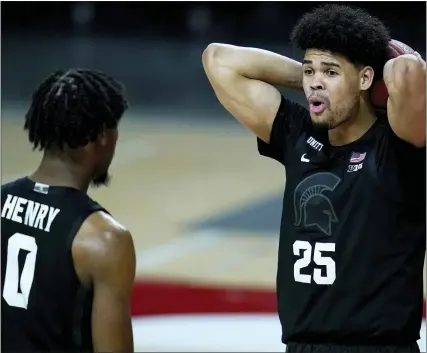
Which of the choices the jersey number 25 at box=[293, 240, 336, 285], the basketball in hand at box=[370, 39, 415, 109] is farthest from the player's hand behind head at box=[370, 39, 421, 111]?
the jersey number 25 at box=[293, 240, 336, 285]

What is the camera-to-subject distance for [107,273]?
2838 millimetres

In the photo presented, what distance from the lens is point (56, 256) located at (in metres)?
2.85

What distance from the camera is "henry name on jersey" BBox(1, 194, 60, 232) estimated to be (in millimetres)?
2914

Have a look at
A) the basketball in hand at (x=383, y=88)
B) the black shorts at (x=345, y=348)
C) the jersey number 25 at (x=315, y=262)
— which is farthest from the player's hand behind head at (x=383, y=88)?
the black shorts at (x=345, y=348)

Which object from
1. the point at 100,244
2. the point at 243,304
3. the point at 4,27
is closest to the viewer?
the point at 100,244

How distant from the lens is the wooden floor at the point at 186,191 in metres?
7.14

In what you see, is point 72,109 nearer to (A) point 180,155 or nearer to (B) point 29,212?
(B) point 29,212

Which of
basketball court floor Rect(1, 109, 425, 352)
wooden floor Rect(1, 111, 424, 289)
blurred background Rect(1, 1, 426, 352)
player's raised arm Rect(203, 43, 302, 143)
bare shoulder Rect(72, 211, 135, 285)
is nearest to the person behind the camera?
bare shoulder Rect(72, 211, 135, 285)

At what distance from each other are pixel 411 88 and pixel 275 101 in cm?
63

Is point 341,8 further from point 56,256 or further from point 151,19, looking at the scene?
point 151,19

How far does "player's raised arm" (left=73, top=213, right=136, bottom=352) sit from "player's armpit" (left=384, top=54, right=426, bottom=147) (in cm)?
94

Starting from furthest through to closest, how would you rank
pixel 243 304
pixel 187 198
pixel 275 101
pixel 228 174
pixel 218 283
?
pixel 228 174
pixel 187 198
pixel 218 283
pixel 243 304
pixel 275 101

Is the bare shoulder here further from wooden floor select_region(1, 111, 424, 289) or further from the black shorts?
wooden floor select_region(1, 111, 424, 289)

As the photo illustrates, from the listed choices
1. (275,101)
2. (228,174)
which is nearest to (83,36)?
(228,174)
